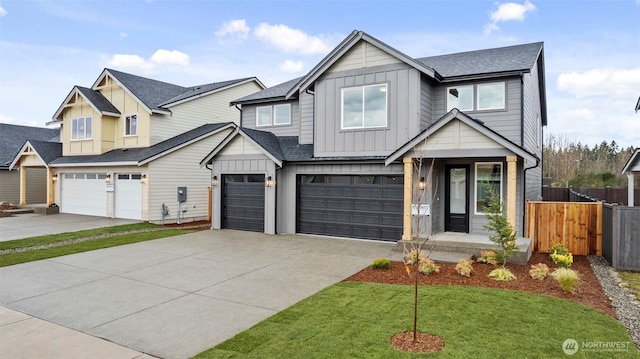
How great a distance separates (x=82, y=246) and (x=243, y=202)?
565 centimetres

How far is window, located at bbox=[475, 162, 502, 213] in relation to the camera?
12.1 metres

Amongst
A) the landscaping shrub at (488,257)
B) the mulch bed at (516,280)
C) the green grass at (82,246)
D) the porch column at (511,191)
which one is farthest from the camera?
the green grass at (82,246)

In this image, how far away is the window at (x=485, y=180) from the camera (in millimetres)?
12078

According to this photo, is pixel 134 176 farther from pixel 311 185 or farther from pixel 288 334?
pixel 288 334

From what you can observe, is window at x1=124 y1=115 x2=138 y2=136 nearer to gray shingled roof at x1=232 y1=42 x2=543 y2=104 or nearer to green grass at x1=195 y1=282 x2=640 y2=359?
gray shingled roof at x1=232 y1=42 x2=543 y2=104

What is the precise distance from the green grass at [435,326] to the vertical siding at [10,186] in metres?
28.2

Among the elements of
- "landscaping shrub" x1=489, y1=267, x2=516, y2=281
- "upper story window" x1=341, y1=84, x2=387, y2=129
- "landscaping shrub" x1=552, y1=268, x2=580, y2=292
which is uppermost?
"upper story window" x1=341, y1=84, x2=387, y2=129

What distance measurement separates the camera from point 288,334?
5145mm

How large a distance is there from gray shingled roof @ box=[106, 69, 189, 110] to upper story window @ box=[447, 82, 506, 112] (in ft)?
46.6

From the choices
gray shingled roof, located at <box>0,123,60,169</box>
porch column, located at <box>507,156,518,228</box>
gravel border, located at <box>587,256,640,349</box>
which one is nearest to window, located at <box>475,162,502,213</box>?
porch column, located at <box>507,156,518,228</box>

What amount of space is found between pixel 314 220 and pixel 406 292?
24.7 ft

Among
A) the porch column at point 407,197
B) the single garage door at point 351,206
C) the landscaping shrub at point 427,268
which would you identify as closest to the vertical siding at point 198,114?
the single garage door at point 351,206

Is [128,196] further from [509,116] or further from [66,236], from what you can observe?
[509,116]

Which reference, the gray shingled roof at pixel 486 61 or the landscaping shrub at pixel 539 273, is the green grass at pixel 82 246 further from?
the landscaping shrub at pixel 539 273
